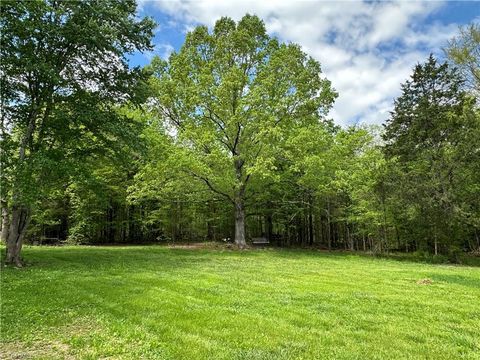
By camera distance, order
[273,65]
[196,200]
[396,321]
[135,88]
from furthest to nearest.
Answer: [196,200] → [273,65] → [135,88] → [396,321]

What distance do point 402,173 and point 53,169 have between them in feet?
62.0

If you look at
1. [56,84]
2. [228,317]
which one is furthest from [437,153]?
[56,84]

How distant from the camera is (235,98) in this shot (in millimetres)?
22953

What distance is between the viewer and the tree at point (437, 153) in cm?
2100

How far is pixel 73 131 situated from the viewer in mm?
13719

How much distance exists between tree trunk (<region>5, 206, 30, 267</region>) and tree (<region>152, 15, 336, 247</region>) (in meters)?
9.19

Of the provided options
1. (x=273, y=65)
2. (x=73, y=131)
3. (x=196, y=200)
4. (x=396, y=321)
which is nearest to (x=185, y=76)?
(x=273, y=65)

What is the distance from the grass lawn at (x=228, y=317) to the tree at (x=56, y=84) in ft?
9.89

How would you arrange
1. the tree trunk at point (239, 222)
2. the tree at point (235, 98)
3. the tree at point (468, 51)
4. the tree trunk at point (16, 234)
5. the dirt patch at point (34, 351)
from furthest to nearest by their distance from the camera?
the tree trunk at point (239, 222)
the tree at point (235, 98)
the tree at point (468, 51)
the tree trunk at point (16, 234)
the dirt patch at point (34, 351)

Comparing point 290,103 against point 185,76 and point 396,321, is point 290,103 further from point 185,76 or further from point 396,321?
point 396,321

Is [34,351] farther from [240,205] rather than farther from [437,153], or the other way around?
[437,153]

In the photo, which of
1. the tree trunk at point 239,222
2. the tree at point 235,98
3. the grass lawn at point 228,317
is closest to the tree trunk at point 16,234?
the grass lawn at point 228,317

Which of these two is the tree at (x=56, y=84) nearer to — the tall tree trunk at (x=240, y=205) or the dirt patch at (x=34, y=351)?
the dirt patch at (x=34, y=351)

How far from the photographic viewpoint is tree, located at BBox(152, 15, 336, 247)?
2161 cm
